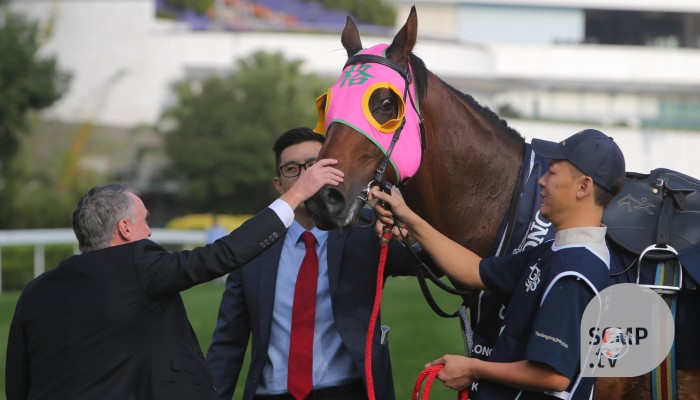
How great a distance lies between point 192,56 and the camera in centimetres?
3300

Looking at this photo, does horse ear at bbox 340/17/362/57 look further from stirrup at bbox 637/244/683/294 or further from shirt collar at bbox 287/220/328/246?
stirrup at bbox 637/244/683/294

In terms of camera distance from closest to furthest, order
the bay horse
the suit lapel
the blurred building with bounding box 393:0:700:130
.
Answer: the bay horse < the suit lapel < the blurred building with bounding box 393:0:700:130

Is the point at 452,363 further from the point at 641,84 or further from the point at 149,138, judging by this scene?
the point at 641,84

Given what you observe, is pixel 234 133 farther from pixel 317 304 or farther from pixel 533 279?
pixel 533 279

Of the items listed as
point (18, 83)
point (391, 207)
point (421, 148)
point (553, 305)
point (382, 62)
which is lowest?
point (18, 83)

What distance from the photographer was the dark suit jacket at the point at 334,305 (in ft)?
11.0

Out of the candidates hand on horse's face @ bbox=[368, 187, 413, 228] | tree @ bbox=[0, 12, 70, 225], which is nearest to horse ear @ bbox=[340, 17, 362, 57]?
hand on horse's face @ bbox=[368, 187, 413, 228]

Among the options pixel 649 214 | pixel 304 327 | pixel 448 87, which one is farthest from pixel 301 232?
pixel 649 214

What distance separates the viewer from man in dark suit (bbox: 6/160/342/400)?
2898mm

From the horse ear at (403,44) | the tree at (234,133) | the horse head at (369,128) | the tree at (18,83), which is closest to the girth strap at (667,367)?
the horse head at (369,128)

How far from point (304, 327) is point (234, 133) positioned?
24.1 meters

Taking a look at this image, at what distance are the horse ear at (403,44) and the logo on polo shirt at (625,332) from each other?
981mm

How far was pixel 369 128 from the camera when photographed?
3004mm

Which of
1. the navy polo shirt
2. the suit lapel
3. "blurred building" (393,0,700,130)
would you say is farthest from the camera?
"blurred building" (393,0,700,130)
